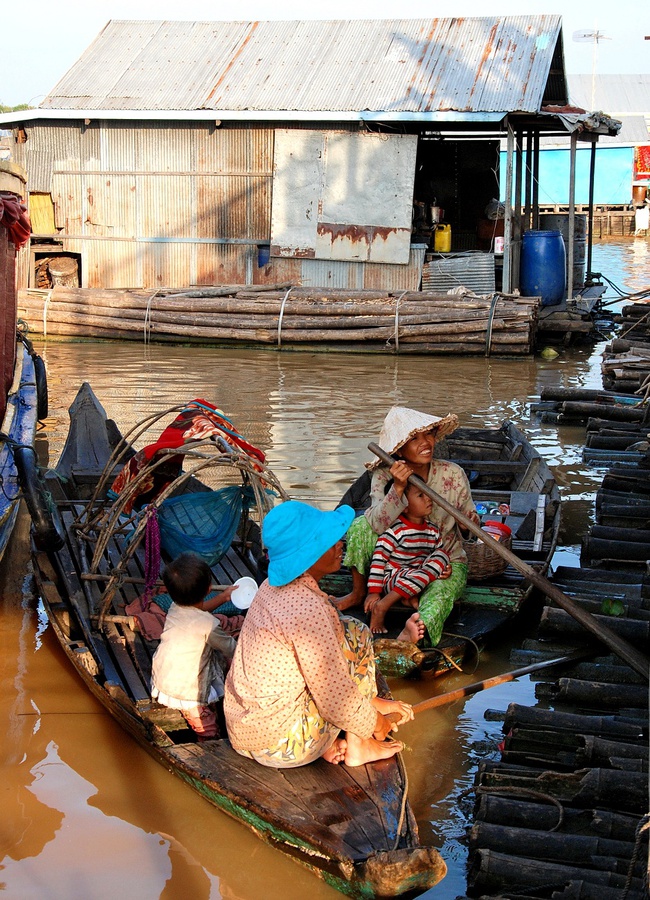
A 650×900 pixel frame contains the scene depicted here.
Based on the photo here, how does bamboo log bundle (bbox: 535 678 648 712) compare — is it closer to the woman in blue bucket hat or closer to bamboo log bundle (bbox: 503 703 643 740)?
bamboo log bundle (bbox: 503 703 643 740)

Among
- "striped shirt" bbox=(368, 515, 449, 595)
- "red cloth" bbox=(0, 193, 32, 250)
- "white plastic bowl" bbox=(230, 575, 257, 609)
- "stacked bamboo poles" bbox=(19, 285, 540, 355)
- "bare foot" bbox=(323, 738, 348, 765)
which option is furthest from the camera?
"stacked bamboo poles" bbox=(19, 285, 540, 355)

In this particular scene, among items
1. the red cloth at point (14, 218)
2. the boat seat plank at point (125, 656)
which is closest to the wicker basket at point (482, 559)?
the boat seat plank at point (125, 656)

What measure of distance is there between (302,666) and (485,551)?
2.16 meters

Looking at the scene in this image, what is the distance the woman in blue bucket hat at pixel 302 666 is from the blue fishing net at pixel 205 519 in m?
1.67

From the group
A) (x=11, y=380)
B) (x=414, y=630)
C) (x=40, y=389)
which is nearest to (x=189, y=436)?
(x=414, y=630)

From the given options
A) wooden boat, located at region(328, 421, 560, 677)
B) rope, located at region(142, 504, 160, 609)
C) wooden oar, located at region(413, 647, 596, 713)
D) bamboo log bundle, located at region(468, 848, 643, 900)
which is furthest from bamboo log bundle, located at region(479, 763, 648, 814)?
rope, located at region(142, 504, 160, 609)

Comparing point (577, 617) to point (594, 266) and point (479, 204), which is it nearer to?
A: point (479, 204)

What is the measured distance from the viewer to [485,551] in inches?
214

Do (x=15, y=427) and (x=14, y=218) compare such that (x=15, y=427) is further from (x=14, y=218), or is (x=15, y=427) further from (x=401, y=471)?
(x=401, y=471)

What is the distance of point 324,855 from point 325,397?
30.2 ft

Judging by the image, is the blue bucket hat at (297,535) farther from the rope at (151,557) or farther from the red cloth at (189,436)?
the red cloth at (189,436)

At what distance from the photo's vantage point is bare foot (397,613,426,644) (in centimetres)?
479

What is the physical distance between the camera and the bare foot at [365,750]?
3.72m

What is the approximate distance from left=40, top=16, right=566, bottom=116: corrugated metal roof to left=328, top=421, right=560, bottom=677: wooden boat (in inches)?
332
